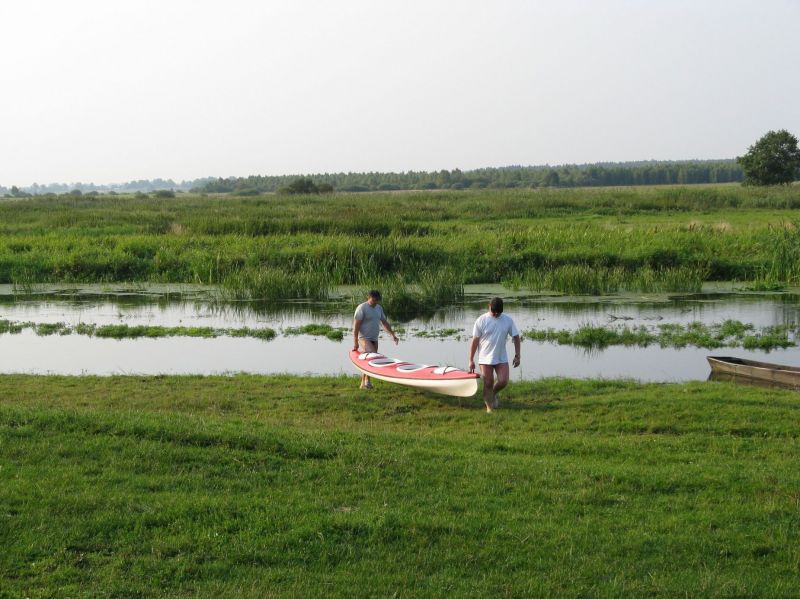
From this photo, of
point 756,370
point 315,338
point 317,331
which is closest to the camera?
point 756,370

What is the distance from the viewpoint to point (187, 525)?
648cm

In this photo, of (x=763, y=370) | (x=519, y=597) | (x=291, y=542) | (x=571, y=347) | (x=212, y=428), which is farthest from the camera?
(x=571, y=347)

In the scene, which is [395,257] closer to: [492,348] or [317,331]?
[317,331]

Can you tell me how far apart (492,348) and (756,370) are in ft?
15.5

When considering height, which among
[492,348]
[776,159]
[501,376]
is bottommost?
[501,376]

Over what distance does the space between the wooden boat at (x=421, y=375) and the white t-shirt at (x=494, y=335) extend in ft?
1.13

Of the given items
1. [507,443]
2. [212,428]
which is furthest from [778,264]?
[212,428]

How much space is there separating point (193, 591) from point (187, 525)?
1025mm

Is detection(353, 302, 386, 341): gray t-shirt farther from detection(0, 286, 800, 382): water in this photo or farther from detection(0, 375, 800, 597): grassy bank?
detection(0, 375, 800, 597): grassy bank

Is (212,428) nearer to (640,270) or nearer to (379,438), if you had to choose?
(379,438)

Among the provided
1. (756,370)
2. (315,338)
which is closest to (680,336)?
(756,370)

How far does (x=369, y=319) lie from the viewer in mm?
14039

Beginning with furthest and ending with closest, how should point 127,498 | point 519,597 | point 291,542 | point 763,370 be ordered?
point 763,370
point 127,498
point 291,542
point 519,597

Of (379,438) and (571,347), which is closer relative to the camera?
(379,438)
